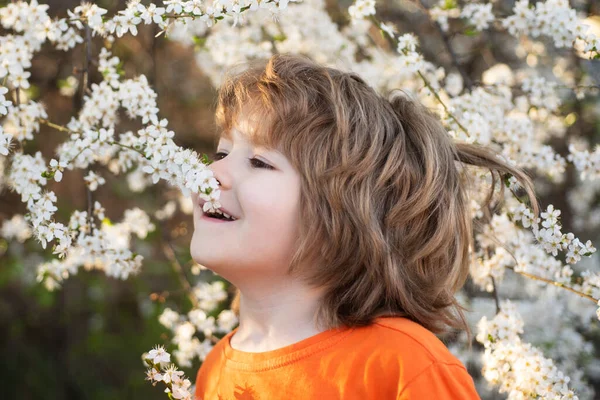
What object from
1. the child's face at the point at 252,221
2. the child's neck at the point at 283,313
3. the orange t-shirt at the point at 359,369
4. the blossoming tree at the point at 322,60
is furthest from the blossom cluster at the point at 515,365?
the child's face at the point at 252,221

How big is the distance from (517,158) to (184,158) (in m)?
1.08

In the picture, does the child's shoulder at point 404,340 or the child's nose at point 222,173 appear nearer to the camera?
the child's shoulder at point 404,340

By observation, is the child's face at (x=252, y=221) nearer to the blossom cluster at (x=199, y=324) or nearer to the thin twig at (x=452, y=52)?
the blossom cluster at (x=199, y=324)

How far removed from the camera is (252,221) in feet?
4.75

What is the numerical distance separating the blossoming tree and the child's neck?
0.23 m

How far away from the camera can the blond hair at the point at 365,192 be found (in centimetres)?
151

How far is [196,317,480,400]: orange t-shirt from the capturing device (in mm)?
1312

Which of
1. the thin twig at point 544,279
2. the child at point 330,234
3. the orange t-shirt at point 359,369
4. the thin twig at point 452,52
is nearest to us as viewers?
the orange t-shirt at point 359,369

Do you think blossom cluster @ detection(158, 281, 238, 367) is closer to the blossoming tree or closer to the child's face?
the blossoming tree

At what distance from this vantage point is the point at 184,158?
56.2 inches

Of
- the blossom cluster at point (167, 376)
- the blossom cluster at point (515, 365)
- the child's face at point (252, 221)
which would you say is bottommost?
the blossom cluster at point (515, 365)

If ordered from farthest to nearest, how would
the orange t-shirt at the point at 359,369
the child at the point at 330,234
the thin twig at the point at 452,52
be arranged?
the thin twig at the point at 452,52, the child at the point at 330,234, the orange t-shirt at the point at 359,369

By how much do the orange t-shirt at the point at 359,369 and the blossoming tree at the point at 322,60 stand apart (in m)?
0.18

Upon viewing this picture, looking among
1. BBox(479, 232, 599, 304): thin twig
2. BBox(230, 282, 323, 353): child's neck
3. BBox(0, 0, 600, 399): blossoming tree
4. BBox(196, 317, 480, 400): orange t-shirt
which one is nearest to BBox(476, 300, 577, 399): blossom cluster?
BBox(0, 0, 600, 399): blossoming tree
